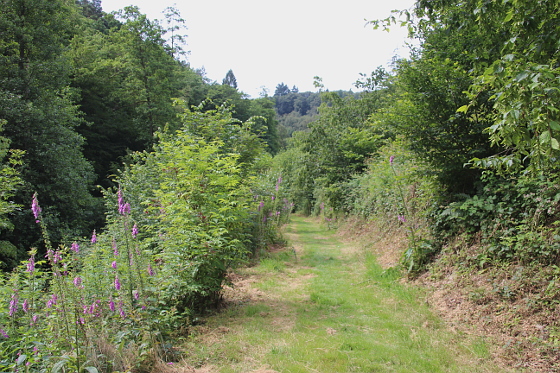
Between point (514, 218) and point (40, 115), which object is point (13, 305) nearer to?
point (514, 218)

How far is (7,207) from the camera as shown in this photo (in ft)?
27.5

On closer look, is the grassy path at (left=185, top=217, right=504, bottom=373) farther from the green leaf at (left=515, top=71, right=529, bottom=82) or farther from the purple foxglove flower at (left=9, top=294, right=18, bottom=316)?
the green leaf at (left=515, top=71, right=529, bottom=82)

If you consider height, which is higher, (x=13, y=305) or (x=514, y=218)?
(x=514, y=218)

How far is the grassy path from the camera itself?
301 centimetres

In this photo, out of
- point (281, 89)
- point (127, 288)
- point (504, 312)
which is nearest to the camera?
point (127, 288)

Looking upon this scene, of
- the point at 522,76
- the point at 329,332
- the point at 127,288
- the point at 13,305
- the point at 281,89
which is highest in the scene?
the point at 281,89

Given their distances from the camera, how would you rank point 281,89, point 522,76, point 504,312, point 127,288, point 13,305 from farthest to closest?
point 281,89, point 504,312, point 127,288, point 13,305, point 522,76

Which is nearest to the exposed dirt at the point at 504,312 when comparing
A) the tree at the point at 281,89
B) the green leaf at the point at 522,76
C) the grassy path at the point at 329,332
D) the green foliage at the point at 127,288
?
the grassy path at the point at 329,332

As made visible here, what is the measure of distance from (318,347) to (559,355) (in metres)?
2.03

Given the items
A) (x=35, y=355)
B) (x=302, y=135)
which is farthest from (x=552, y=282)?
(x=302, y=135)

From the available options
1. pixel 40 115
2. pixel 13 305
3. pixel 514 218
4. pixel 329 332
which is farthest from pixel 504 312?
pixel 40 115

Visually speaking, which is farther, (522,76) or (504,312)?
(504,312)

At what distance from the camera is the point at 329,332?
378 centimetres

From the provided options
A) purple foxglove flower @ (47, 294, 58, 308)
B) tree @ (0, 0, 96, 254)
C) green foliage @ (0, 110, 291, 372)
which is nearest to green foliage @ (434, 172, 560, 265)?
green foliage @ (0, 110, 291, 372)
